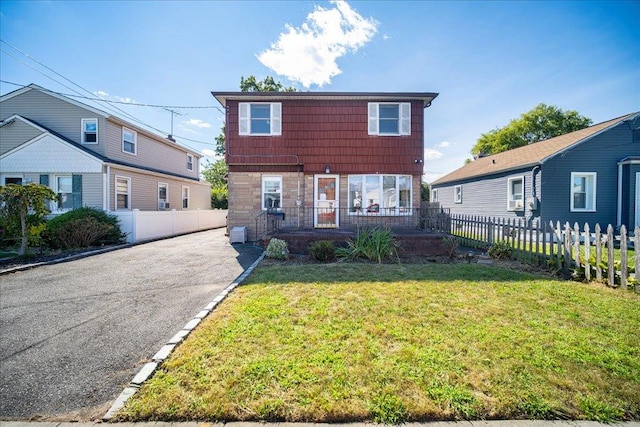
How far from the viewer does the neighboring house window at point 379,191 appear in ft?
40.5

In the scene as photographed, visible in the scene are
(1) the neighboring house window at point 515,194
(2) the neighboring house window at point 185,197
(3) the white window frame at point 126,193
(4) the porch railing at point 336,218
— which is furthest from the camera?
(2) the neighboring house window at point 185,197

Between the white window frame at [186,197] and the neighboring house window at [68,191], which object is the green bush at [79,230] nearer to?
the neighboring house window at [68,191]

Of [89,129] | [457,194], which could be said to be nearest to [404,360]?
[89,129]

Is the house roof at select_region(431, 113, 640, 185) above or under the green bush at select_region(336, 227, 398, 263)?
above

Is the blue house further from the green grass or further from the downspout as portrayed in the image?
the green grass

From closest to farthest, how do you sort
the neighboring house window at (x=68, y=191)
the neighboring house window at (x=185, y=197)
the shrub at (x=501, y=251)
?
the shrub at (x=501, y=251), the neighboring house window at (x=68, y=191), the neighboring house window at (x=185, y=197)

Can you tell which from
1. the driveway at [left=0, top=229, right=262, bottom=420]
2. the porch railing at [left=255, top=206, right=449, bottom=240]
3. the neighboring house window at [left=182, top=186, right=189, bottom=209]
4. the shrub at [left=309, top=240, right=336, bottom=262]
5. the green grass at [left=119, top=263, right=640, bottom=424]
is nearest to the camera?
the green grass at [left=119, top=263, right=640, bottom=424]

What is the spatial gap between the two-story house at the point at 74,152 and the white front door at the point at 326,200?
436 inches

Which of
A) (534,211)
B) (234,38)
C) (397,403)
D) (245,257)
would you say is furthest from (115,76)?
(534,211)

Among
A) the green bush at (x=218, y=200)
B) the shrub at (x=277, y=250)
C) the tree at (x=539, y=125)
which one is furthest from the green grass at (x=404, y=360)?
the tree at (x=539, y=125)

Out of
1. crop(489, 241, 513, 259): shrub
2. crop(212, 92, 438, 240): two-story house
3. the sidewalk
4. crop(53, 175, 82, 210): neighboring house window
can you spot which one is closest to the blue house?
crop(212, 92, 438, 240): two-story house

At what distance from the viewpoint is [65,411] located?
2250mm

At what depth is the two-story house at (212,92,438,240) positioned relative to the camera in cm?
1213

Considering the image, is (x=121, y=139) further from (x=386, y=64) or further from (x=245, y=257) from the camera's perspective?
(x=386, y=64)
